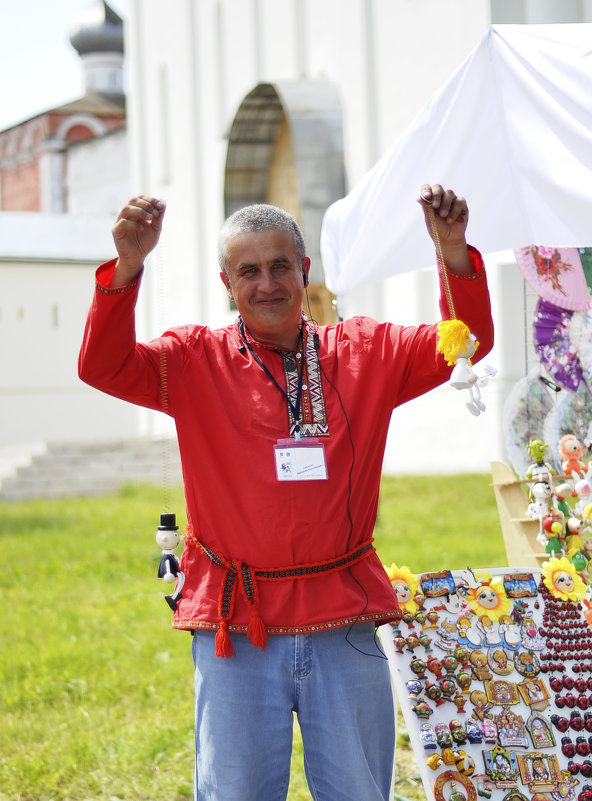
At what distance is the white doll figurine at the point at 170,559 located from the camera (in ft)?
8.18

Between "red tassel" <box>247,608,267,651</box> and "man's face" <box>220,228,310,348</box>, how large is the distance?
66cm

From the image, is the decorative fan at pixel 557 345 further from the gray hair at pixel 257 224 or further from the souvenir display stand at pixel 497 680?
the gray hair at pixel 257 224

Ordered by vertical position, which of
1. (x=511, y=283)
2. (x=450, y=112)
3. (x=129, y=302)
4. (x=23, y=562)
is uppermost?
(x=511, y=283)

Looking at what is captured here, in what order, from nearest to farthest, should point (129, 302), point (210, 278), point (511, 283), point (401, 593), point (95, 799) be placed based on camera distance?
point (129, 302), point (401, 593), point (95, 799), point (511, 283), point (210, 278)

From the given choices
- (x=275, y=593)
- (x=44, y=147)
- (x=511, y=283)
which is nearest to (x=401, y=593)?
(x=275, y=593)

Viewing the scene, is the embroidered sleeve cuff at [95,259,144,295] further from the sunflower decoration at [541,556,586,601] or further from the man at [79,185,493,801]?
the sunflower decoration at [541,556,586,601]

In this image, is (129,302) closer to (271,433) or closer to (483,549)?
(271,433)

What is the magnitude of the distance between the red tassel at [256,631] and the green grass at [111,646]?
6.64 feet

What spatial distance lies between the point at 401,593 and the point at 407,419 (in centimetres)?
1024

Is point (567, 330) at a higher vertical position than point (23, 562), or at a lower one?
higher

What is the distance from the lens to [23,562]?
9633mm

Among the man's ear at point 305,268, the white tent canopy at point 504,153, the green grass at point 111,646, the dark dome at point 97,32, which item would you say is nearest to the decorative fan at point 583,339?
the white tent canopy at point 504,153

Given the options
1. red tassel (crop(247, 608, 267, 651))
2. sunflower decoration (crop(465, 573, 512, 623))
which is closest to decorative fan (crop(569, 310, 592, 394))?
sunflower decoration (crop(465, 573, 512, 623))

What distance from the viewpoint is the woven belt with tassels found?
2.35 m
